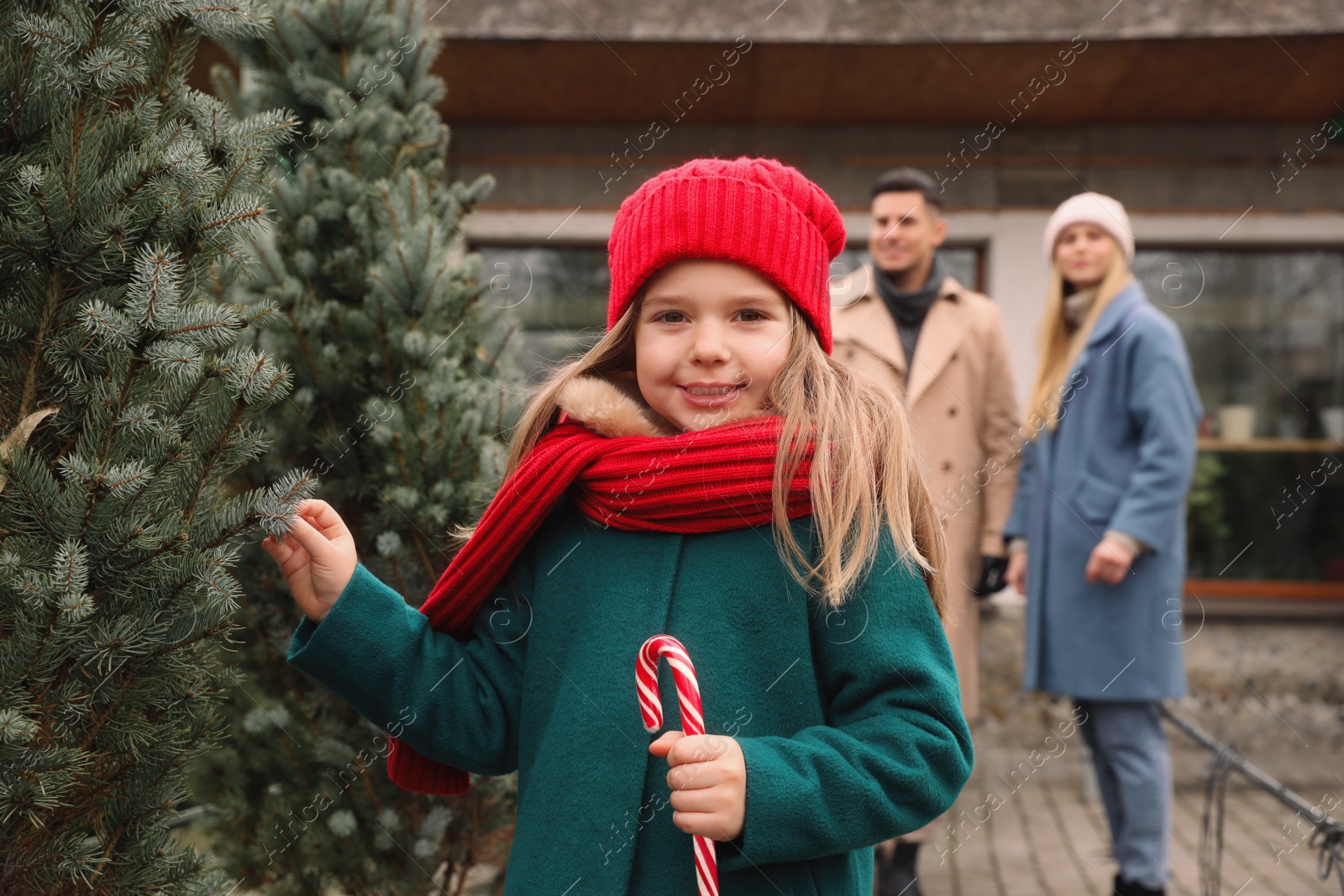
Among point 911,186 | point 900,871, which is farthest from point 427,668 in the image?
point 911,186

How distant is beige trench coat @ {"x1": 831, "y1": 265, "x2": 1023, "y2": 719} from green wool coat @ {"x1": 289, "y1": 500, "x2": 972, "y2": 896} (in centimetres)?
275

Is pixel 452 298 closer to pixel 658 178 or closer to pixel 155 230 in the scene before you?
pixel 658 178

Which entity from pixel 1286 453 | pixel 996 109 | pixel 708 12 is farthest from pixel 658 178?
pixel 1286 453

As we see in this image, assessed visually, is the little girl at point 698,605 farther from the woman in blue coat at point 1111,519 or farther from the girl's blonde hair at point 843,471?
the woman in blue coat at point 1111,519

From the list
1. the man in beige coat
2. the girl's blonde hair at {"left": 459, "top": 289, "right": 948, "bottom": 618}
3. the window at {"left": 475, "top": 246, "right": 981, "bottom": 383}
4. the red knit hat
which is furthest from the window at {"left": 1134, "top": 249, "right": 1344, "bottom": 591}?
the girl's blonde hair at {"left": 459, "top": 289, "right": 948, "bottom": 618}

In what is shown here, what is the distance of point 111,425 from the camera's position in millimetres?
1387

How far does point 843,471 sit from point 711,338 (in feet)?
0.94

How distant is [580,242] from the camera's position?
24.4ft

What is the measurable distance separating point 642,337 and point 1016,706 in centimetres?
582

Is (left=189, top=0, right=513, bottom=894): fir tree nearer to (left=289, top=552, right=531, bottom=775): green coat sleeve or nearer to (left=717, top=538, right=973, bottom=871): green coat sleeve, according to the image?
(left=289, top=552, right=531, bottom=775): green coat sleeve

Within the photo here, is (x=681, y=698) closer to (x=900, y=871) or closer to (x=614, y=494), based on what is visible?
(x=614, y=494)

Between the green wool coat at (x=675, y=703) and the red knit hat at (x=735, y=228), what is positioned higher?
the red knit hat at (x=735, y=228)

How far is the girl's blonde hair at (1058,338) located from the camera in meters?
4.17

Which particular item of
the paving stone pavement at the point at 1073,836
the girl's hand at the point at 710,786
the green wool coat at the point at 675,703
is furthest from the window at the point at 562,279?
the girl's hand at the point at 710,786
